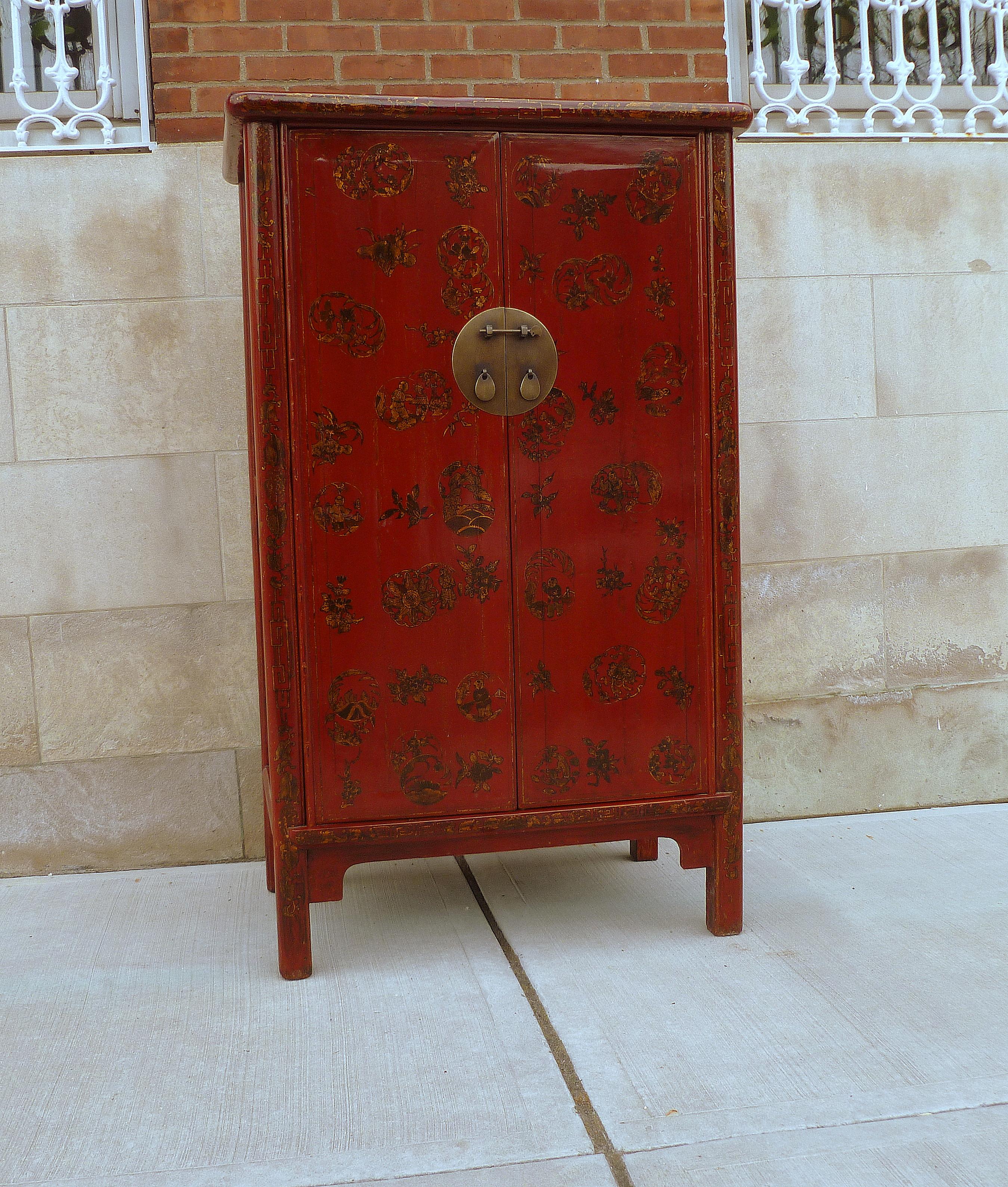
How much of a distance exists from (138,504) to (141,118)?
3.59ft

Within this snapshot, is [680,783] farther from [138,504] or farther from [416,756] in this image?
[138,504]

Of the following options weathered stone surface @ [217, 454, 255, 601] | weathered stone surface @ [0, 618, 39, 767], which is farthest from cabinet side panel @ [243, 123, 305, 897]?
weathered stone surface @ [0, 618, 39, 767]

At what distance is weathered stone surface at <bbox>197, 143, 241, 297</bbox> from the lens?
2.97m

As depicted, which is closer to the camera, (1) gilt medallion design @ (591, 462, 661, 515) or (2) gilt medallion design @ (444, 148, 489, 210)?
(2) gilt medallion design @ (444, 148, 489, 210)

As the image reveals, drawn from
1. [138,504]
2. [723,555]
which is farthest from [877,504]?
[138,504]

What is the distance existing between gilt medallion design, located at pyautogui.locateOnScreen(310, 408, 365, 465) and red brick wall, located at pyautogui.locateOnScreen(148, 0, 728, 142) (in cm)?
124

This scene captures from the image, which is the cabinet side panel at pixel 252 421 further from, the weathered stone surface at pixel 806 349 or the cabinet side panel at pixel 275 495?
the weathered stone surface at pixel 806 349

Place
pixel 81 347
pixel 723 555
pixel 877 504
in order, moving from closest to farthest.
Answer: pixel 723 555 < pixel 81 347 < pixel 877 504

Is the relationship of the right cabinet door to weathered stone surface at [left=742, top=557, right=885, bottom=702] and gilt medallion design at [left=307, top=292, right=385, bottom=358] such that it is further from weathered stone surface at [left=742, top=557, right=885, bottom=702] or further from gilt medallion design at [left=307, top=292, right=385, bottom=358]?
weathered stone surface at [left=742, top=557, right=885, bottom=702]

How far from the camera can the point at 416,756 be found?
234 cm

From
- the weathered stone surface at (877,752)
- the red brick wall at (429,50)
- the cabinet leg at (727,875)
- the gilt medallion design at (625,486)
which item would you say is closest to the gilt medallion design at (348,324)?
the gilt medallion design at (625,486)

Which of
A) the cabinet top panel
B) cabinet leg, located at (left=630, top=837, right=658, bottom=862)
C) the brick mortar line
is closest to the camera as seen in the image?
the brick mortar line

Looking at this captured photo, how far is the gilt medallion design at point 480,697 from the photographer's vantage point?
7.72ft

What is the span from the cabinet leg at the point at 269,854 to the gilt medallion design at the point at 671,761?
3.33 feet
